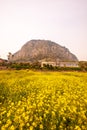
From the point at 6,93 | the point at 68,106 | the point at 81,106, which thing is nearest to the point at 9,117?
the point at 68,106

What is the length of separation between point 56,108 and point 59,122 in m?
0.77

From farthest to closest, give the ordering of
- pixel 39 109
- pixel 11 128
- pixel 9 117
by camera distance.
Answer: pixel 39 109 < pixel 9 117 < pixel 11 128

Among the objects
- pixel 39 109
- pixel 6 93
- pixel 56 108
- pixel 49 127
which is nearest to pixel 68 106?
pixel 56 108

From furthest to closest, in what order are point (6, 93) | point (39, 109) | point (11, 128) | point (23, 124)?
point (6, 93) < point (39, 109) < point (23, 124) < point (11, 128)

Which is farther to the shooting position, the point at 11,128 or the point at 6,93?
the point at 6,93

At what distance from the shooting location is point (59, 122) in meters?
7.64

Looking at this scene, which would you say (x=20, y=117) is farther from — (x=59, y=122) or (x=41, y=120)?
(x=59, y=122)

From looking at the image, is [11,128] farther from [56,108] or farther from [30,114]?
[56,108]

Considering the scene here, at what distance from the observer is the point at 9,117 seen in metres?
7.52

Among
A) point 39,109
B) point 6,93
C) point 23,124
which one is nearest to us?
point 23,124

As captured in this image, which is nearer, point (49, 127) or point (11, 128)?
point (11, 128)

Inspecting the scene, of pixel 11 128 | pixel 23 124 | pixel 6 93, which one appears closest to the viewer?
pixel 11 128

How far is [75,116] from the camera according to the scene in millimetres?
7559

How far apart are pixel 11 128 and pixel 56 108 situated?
8.18 feet
